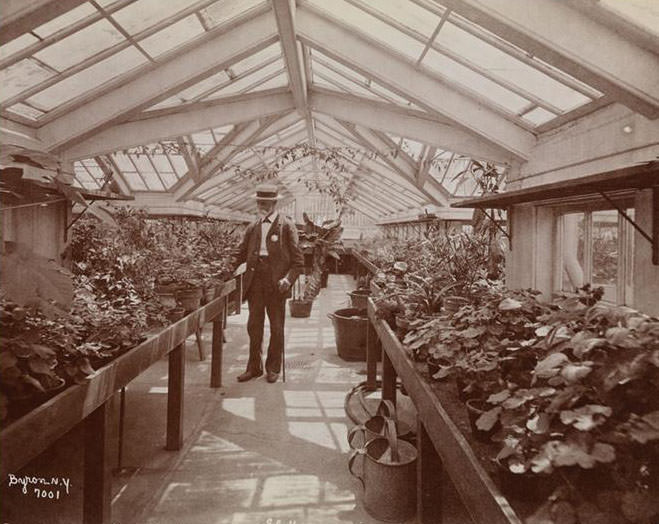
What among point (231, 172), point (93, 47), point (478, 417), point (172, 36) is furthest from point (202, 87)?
point (231, 172)

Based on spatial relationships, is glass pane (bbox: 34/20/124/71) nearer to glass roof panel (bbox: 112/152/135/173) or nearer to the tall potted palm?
the tall potted palm

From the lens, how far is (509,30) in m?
3.08

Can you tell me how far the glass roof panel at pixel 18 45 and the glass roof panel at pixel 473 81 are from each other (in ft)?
11.6

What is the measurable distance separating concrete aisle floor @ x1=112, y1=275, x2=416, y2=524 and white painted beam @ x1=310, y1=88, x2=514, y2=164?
10.2ft

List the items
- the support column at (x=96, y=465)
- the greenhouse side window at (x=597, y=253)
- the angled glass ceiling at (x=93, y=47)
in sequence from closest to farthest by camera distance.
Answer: the support column at (x=96, y=465), the greenhouse side window at (x=597, y=253), the angled glass ceiling at (x=93, y=47)

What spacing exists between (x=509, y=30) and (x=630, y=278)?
1.96 metres

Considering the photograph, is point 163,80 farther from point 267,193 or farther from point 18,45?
point 267,193

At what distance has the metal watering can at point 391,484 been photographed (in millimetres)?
2268

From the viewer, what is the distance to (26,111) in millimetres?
4926

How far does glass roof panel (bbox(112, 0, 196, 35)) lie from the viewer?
3.93 metres

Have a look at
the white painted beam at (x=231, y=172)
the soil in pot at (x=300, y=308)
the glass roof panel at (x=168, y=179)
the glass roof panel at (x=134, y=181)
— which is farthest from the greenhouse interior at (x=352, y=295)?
the glass roof panel at (x=134, y=181)

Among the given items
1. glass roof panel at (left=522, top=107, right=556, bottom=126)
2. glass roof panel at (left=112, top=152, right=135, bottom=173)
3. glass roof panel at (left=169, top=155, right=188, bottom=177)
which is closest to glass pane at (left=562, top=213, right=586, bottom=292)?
glass roof panel at (left=522, top=107, right=556, bottom=126)

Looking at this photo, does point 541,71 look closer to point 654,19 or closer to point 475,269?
point 654,19

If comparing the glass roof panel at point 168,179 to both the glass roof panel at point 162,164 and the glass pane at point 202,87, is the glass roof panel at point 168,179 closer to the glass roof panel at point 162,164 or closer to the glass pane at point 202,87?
the glass roof panel at point 162,164
